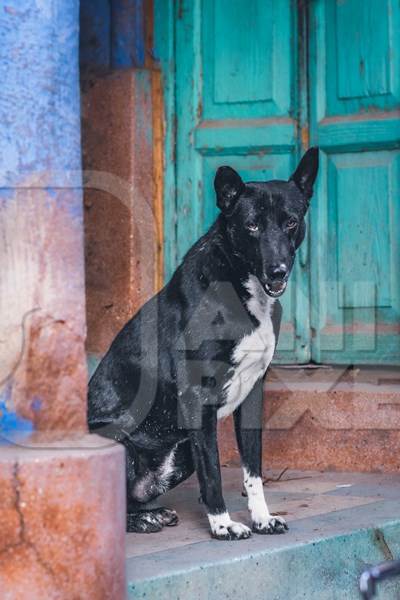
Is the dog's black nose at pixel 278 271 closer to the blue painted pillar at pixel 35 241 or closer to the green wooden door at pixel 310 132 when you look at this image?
the blue painted pillar at pixel 35 241

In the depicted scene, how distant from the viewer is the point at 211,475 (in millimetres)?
3846

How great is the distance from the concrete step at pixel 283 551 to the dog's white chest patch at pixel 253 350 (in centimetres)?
50

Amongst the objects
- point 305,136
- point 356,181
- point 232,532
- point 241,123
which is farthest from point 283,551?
point 241,123

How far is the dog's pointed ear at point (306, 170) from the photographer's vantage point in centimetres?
402

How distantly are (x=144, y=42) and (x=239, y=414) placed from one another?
241 cm

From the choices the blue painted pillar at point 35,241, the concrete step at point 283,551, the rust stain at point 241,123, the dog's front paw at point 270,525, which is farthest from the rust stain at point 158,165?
the blue painted pillar at point 35,241

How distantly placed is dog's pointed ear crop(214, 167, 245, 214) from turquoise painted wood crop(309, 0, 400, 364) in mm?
1556

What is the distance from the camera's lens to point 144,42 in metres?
5.72

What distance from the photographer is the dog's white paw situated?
3770 millimetres

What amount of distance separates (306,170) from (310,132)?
59.1 inches

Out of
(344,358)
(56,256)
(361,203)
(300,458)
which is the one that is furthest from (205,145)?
(56,256)

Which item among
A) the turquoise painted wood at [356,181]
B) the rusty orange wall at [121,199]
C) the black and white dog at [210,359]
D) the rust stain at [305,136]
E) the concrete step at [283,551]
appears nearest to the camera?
the concrete step at [283,551]

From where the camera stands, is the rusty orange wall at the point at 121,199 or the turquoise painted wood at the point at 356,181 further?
the rusty orange wall at the point at 121,199

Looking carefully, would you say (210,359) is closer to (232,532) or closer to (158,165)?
(232,532)
